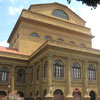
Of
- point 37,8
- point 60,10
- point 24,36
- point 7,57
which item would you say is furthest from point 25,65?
point 60,10

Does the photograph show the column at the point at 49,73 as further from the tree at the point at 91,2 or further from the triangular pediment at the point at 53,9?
the triangular pediment at the point at 53,9

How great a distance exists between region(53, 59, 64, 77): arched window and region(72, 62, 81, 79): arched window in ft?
7.55

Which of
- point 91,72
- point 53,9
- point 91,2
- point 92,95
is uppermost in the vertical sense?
point 53,9

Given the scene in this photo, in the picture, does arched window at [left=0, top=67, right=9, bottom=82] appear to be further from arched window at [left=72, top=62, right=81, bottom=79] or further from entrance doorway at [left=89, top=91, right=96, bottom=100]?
entrance doorway at [left=89, top=91, right=96, bottom=100]

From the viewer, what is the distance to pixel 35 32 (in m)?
41.4

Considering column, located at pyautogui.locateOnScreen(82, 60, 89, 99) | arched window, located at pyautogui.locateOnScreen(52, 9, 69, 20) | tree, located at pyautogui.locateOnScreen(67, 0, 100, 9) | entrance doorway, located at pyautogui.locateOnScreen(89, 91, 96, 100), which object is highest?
arched window, located at pyautogui.locateOnScreen(52, 9, 69, 20)

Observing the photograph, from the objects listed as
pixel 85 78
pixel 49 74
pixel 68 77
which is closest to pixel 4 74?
pixel 49 74

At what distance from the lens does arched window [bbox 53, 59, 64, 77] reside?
1154 inches

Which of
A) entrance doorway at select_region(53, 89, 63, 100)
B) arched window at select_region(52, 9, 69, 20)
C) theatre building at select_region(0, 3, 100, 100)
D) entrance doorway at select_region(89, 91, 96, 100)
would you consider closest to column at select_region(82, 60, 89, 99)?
theatre building at select_region(0, 3, 100, 100)

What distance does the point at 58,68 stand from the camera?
2961cm

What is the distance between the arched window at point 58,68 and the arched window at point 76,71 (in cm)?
230

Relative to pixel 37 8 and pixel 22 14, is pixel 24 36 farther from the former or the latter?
pixel 37 8

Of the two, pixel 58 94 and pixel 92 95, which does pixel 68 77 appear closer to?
pixel 58 94

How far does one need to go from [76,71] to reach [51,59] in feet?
18.9
